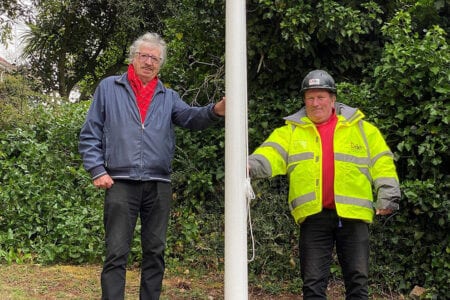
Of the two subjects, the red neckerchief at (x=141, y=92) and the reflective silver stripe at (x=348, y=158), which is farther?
the red neckerchief at (x=141, y=92)

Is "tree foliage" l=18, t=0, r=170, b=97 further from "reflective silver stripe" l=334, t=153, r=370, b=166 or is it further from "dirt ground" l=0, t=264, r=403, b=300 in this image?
"reflective silver stripe" l=334, t=153, r=370, b=166

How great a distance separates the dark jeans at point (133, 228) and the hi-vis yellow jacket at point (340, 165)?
73cm

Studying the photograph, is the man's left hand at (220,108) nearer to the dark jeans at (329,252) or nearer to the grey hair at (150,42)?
the grey hair at (150,42)

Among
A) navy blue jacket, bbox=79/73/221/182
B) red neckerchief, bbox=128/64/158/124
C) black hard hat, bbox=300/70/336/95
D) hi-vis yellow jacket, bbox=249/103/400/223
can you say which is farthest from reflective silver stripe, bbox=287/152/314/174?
red neckerchief, bbox=128/64/158/124

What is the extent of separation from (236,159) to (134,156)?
0.86 m

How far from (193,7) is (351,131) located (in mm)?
3927

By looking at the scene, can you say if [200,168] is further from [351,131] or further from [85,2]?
[85,2]

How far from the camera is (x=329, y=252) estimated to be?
346 cm

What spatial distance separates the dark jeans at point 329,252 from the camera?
3.38 m

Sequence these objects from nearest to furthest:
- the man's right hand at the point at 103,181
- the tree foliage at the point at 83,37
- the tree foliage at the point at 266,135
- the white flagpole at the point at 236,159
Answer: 1. the white flagpole at the point at 236,159
2. the man's right hand at the point at 103,181
3. the tree foliage at the point at 266,135
4. the tree foliage at the point at 83,37

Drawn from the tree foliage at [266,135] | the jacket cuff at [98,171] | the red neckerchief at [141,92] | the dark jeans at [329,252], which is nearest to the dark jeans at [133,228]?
the jacket cuff at [98,171]

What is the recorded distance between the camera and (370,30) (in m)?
6.04

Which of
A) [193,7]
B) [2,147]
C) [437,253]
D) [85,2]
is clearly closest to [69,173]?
[2,147]

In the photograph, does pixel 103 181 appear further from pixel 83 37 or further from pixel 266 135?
pixel 83 37
